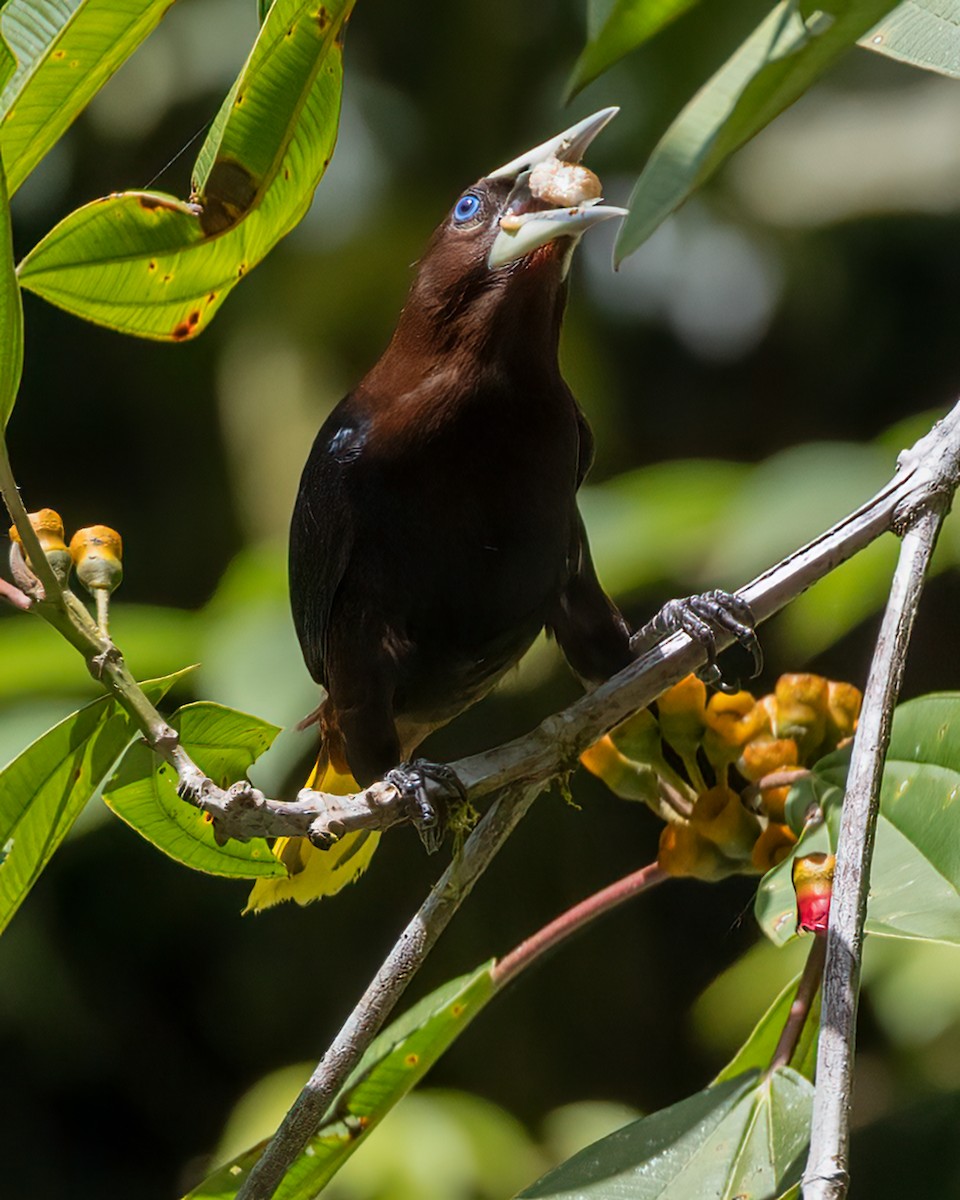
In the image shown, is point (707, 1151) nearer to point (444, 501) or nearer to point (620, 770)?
point (620, 770)

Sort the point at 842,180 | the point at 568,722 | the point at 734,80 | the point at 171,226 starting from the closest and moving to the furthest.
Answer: the point at 734,80, the point at 171,226, the point at 568,722, the point at 842,180

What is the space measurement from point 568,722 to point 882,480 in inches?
35.3

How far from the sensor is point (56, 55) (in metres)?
1.19

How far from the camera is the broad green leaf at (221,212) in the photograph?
1.23 m

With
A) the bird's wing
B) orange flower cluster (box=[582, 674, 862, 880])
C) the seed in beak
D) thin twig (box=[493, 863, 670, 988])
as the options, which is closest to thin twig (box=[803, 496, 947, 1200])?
orange flower cluster (box=[582, 674, 862, 880])

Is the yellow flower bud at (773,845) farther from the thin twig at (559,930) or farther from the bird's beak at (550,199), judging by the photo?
the bird's beak at (550,199)

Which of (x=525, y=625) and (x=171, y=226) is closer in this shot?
(x=171, y=226)

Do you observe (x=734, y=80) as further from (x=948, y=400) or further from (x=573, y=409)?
(x=948, y=400)

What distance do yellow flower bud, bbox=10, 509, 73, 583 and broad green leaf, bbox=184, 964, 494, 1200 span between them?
0.69 m

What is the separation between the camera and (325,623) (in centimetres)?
216

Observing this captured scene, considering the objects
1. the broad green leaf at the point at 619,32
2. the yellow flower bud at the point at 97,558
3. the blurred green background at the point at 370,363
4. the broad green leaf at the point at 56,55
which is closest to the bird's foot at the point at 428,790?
the yellow flower bud at the point at 97,558

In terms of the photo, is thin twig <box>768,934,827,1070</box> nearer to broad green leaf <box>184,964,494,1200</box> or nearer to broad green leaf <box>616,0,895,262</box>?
broad green leaf <box>184,964,494,1200</box>

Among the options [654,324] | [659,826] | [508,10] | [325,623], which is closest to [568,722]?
[325,623]

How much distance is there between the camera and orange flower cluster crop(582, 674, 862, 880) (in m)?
1.74
